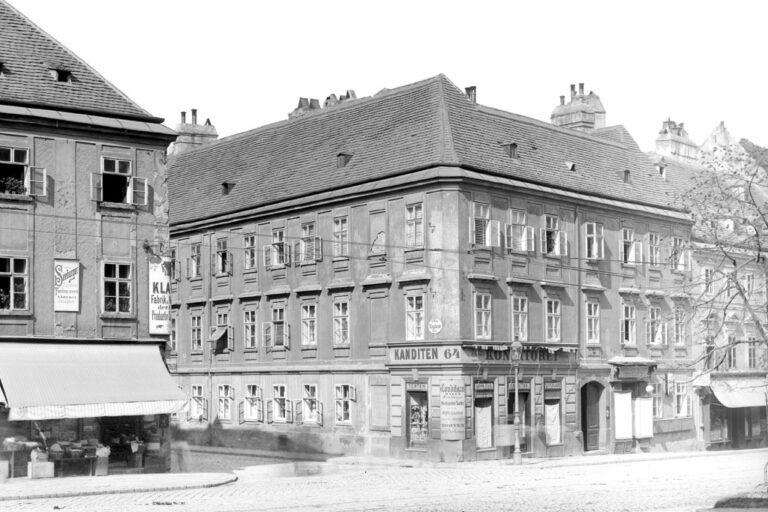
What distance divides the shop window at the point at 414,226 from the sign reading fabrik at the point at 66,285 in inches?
514

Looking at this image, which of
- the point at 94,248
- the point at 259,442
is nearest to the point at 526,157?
the point at 259,442

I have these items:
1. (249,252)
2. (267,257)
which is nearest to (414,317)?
(267,257)

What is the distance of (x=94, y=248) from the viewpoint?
113 ft

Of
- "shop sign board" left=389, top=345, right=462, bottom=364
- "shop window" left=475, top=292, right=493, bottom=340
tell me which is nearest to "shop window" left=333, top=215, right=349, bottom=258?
"shop sign board" left=389, top=345, right=462, bottom=364

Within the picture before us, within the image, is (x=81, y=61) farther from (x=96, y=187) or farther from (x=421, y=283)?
(x=421, y=283)

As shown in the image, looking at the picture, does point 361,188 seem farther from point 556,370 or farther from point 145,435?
point 145,435

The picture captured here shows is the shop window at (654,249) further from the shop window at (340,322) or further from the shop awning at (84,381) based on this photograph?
the shop awning at (84,381)

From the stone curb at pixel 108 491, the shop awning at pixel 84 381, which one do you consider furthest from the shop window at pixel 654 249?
the stone curb at pixel 108 491

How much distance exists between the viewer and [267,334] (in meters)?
49.2

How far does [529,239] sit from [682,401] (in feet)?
44.9

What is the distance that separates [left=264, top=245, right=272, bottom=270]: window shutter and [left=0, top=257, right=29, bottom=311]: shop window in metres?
16.5

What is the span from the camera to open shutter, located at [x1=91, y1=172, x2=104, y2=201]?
34559mm

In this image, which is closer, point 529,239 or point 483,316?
point 483,316

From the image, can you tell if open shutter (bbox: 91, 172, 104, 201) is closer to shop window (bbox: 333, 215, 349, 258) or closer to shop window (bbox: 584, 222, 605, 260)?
shop window (bbox: 333, 215, 349, 258)
